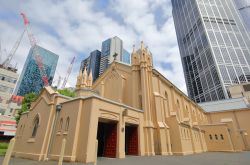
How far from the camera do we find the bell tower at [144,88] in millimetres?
19734

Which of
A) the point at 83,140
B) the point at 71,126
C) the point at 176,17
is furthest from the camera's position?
the point at 176,17

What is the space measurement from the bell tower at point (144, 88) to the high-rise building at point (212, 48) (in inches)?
2864

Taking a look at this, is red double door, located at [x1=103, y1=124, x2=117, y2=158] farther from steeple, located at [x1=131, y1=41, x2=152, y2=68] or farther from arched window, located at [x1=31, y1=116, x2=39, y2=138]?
steeple, located at [x1=131, y1=41, x2=152, y2=68]

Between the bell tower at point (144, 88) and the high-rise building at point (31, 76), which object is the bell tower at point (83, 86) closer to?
the bell tower at point (144, 88)

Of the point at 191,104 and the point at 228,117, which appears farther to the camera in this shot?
the point at 228,117

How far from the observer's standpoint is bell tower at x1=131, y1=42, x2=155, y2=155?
64.7 feet

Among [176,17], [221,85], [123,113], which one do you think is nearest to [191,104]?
[123,113]

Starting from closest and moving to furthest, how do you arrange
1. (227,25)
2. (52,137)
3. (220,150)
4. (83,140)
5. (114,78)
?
Answer: 1. (83,140)
2. (52,137)
3. (114,78)
4. (220,150)
5. (227,25)

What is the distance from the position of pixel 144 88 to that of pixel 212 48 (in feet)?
299

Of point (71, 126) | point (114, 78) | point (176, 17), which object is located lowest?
point (71, 126)

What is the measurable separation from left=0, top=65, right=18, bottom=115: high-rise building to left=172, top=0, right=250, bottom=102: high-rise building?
9197cm

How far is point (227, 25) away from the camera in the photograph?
107 meters

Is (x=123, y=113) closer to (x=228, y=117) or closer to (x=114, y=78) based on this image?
(x=114, y=78)

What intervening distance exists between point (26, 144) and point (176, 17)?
166 meters
